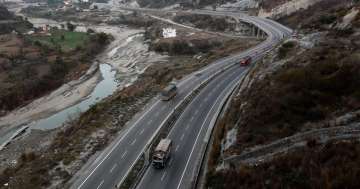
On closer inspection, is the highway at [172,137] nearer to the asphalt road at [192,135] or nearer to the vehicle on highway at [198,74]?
the asphalt road at [192,135]

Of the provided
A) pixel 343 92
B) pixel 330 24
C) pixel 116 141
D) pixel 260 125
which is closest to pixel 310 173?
pixel 260 125

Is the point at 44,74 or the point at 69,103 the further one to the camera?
the point at 44,74

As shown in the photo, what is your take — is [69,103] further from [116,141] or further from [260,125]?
[260,125]

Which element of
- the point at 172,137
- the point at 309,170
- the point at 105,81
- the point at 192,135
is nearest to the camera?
the point at 309,170

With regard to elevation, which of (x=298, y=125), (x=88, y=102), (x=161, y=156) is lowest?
(x=88, y=102)

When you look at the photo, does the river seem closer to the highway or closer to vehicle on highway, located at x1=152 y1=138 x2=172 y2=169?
the highway

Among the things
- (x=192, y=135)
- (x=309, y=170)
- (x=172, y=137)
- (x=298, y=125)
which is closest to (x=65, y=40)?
(x=172, y=137)

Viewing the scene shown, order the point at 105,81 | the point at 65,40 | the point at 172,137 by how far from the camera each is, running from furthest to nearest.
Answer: the point at 65,40
the point at 105,81
the point at 172,137

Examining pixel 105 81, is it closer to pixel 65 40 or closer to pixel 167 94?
pixel 167 94
